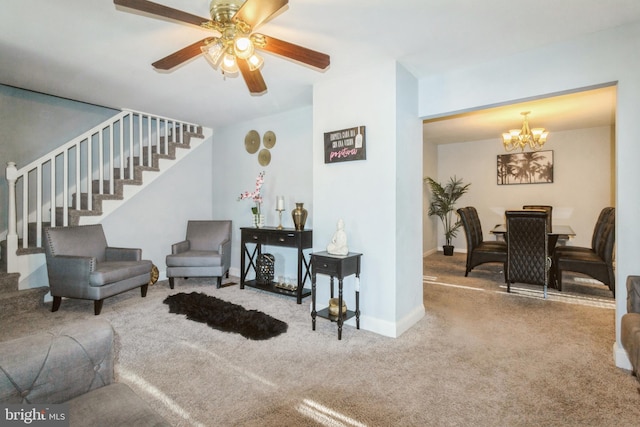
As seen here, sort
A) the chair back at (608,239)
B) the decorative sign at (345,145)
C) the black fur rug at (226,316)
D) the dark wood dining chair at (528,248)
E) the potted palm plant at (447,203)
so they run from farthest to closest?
the potted palm plant at (447,203)
the dark wood dining chair at (528,248)
the chair back at (608,239)
the decorative sign at (345,145)
the black fur rug at (226,316)

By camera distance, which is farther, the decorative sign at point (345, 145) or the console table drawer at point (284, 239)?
→ the console table drawer at point (284, 239)

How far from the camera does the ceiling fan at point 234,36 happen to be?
1576 mm

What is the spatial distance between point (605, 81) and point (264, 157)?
3.74 m

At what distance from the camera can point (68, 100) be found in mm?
4270

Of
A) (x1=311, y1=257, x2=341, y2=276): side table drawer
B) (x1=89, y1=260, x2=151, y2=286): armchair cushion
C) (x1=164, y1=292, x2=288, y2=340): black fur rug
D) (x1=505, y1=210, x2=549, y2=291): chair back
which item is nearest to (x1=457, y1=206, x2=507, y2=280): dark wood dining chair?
(x1=505, y1=210, x2=549, y2=291): chair back

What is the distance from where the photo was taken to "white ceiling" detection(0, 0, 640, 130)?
6.68 feet

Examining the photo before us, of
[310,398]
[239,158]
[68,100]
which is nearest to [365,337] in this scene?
[310,398]

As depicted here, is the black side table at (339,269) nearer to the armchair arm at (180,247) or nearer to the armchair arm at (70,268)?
the armchair arm at (70,268)

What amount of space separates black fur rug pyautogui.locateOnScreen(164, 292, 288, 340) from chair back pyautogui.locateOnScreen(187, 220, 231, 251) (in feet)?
3.45

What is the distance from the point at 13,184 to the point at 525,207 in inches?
299

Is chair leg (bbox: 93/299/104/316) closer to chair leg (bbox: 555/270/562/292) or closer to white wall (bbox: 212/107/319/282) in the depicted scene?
white wall (bbox: 212/107/319/282)

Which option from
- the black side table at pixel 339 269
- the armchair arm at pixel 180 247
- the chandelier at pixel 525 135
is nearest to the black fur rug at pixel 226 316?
the black side table at pixel 339 269

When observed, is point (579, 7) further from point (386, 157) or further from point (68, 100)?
point (68, 100)

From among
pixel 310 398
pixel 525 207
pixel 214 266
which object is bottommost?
pixel 310 398
